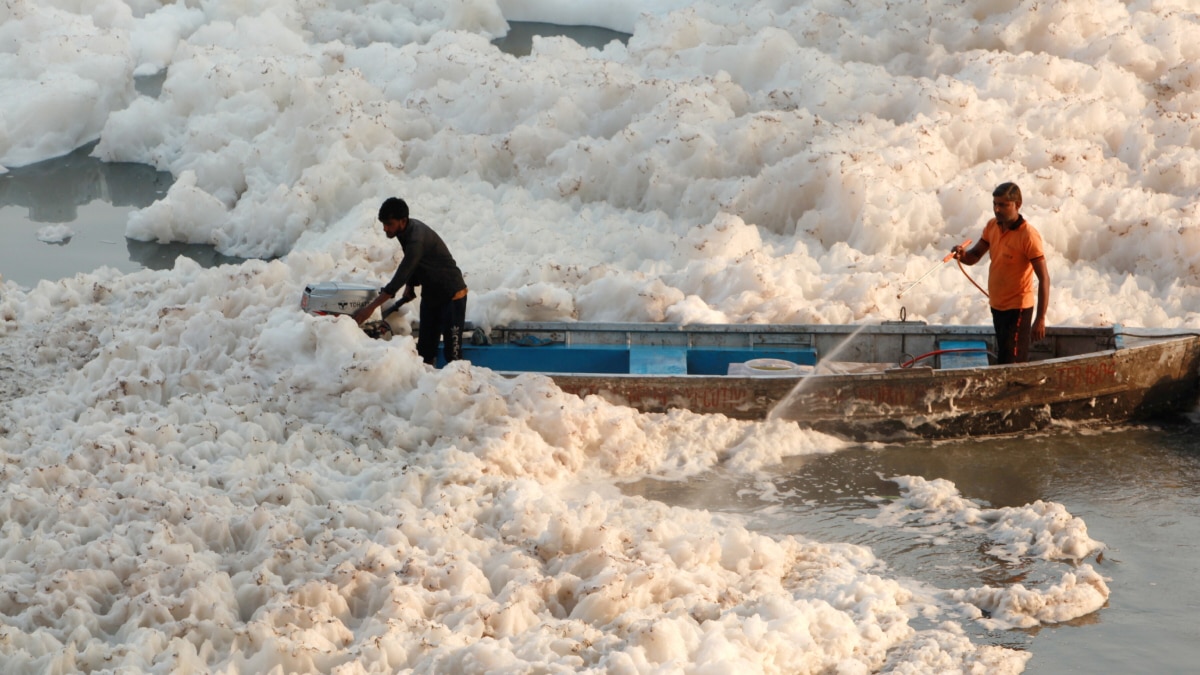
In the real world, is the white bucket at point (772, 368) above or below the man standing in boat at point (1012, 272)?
below

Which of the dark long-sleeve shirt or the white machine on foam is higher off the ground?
the dark long-sleeve shirt

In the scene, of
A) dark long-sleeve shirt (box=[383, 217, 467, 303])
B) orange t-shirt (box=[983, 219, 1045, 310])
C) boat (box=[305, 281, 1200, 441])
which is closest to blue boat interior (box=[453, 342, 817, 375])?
boat (box=[305, 281, 1200, 441])

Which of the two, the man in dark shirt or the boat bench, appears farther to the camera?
the boat bench

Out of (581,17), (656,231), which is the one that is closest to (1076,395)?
(656,231)

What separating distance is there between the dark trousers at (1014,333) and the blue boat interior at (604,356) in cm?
130

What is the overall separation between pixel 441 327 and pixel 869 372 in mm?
2822

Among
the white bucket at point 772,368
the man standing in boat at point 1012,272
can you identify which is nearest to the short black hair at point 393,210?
the white bucket at point 772,368

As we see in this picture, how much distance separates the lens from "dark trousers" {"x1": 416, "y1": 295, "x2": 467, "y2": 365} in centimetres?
834

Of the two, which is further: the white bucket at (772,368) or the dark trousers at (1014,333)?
the white bucket at (772,368)

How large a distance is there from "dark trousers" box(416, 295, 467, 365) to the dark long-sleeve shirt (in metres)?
0.07

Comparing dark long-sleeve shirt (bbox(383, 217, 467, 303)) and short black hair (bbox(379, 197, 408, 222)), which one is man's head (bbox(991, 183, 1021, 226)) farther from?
short black hair (bbox(379, 197, 408, 222))

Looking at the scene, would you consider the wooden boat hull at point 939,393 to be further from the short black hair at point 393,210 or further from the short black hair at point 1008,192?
the short black hair at point 393,210

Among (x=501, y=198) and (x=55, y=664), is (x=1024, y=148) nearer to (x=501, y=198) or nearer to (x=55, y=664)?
(x=501, y=198)

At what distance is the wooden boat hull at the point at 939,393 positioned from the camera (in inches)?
318
